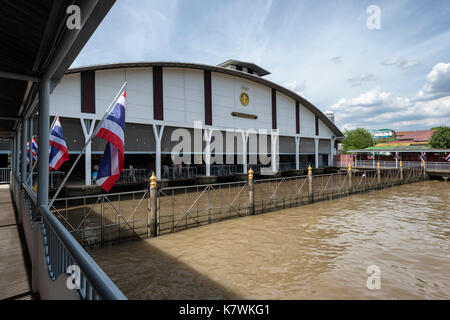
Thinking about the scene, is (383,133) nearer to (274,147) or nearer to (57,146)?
(274,147)

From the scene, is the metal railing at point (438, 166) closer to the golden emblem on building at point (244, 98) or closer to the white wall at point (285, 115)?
the white wall at point (285, 115)

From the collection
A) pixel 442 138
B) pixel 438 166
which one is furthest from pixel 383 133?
pixel 438 166

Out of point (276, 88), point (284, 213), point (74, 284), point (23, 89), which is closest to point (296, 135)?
point (276, 88)

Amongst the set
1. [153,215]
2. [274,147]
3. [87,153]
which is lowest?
[153,215]

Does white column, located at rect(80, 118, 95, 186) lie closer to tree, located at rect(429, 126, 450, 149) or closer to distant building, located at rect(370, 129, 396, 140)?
tree, located at rect(429, 126, 450, 149)

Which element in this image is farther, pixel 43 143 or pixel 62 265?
pixel 43 143

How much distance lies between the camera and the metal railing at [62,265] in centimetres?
157

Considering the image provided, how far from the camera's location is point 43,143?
4098mm

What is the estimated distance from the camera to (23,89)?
5.69 metres

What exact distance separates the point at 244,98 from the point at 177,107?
714cm

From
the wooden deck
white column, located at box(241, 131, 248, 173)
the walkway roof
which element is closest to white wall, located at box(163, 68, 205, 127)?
white column, located at box(241, 131, 248, 173)

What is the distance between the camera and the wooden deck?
12.9 ft

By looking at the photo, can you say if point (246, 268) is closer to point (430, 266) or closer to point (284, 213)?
point (430, 266)

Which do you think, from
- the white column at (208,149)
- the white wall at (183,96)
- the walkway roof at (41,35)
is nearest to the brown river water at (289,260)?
the walkway roof at (41,35)
